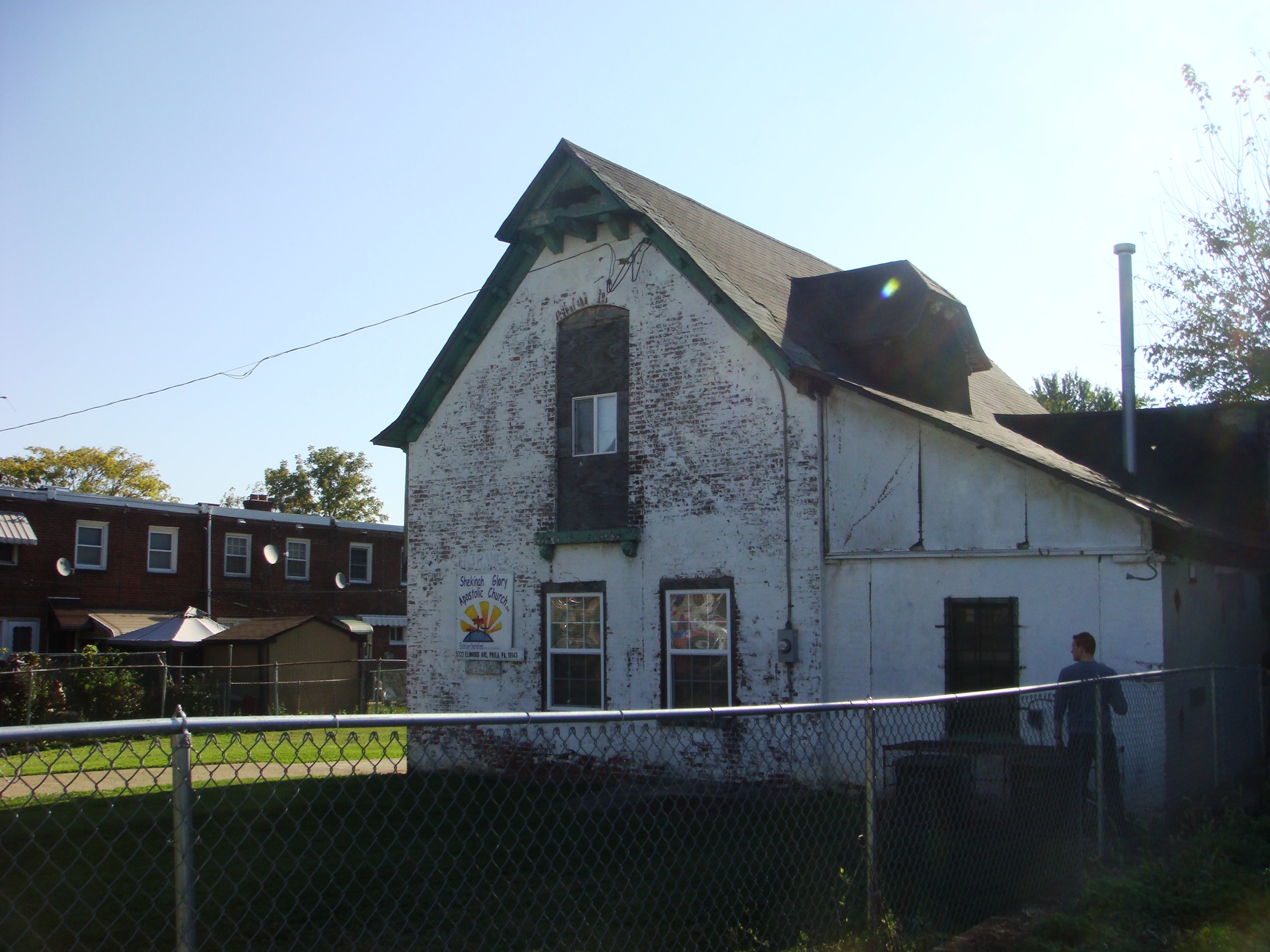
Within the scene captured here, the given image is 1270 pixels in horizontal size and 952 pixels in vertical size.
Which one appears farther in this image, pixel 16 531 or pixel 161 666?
pixel 16 531

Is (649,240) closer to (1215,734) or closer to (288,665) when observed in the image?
(1215,734)

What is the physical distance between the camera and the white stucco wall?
573 inches

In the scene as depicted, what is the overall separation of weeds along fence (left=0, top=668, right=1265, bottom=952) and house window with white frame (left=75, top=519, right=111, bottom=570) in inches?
758

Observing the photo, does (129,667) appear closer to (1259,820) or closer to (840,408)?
(840,408)

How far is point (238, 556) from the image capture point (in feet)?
117

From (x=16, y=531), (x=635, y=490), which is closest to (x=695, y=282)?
(x=635, y=490)

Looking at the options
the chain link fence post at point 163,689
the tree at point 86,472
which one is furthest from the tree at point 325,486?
the chain link fence post at point 163,689

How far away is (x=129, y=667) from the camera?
24.8 metres

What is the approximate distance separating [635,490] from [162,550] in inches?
917

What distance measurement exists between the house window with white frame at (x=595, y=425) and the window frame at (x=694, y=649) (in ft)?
7.75

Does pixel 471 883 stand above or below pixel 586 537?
below

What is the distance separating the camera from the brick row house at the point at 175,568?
30.5 meters

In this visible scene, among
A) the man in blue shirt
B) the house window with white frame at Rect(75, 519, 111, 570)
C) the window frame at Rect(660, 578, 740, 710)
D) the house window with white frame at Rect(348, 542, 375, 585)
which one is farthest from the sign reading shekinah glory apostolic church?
the house window with white frame at Rect(348, 542, 375, 585)

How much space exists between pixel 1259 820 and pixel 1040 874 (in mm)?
3288
